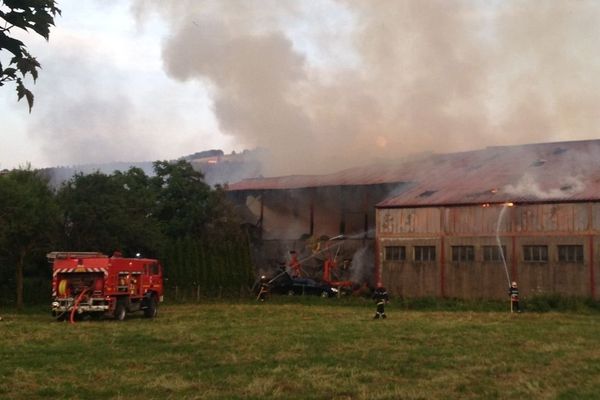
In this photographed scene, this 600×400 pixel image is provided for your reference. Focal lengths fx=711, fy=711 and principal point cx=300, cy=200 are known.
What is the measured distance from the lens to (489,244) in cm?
4166

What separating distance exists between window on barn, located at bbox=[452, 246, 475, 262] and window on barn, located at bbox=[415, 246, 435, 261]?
1.40 meters

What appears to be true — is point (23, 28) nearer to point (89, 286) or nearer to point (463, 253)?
point (89, 286)

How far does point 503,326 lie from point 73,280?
53.3 ft

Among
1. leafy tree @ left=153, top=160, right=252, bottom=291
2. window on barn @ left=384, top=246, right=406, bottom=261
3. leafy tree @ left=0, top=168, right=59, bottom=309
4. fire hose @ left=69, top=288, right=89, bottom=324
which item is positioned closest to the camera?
fire hose @ left=69, top=288, right=89, bottom=324

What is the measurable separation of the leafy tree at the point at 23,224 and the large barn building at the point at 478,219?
2010 centimetres

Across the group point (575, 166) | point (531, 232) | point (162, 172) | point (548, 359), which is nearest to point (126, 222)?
point (162, 172)

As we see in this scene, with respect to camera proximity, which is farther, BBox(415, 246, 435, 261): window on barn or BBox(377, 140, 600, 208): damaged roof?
BBox(415, 246, 435, 261): window on barn

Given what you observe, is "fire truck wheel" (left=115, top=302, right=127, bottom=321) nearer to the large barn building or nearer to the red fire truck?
the red fire truck

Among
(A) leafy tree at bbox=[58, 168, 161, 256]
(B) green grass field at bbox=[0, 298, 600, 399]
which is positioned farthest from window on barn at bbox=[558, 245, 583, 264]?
(A) leafy tree at bbox=[58, 168, 161, 256]

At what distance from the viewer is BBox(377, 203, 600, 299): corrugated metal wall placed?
38562 millimetres

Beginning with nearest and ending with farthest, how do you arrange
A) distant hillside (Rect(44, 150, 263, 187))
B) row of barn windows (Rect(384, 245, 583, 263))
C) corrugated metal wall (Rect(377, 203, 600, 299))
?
corrugated metal wall (Rect(377, 203, 600, 299)) → row of barn windows (Rect(384, 245, 583, 263)) → distant hillside (Rect(44, 150, 263, 187))

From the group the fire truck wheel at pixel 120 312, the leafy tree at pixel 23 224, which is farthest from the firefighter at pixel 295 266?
the fire truck wheel at pixel 120 312

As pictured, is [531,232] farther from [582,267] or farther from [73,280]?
[73,280]

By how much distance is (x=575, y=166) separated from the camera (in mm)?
44219
